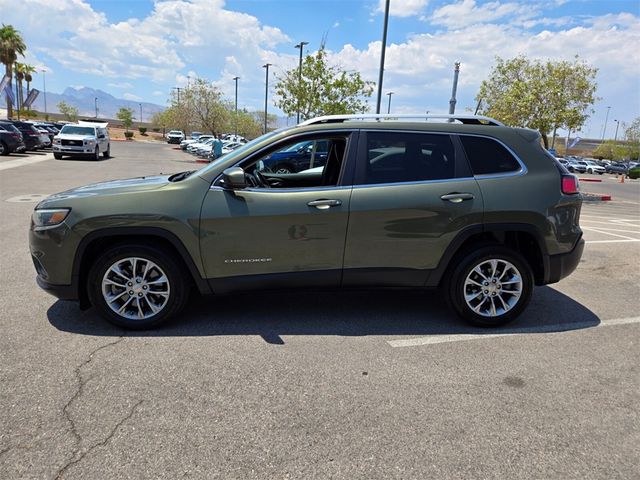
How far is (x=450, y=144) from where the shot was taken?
4152 mm

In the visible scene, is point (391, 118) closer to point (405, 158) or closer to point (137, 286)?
point (405, 158)

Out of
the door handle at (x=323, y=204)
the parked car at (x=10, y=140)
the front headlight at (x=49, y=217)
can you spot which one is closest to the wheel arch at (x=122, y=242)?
the front headlight at (x=49, y=217)

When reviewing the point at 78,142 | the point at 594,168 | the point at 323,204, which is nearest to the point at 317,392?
the point at 323,204

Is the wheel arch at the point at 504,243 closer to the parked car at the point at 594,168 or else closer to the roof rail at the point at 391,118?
the roof rail at the point at 391,118

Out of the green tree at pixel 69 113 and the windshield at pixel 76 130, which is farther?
the green tree at pixel 69 113

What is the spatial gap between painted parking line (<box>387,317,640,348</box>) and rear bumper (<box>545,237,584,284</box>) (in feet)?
1.46

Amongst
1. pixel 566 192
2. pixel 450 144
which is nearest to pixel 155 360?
pixel 450 144

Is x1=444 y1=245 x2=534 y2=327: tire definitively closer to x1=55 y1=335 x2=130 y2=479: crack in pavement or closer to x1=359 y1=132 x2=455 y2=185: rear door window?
x1=359 y1=132 x2=455 y2=185: rear door window

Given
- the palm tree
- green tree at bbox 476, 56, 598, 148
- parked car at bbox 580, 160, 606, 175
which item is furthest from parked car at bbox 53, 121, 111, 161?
parked car at bbox 580, 160, 606, 175

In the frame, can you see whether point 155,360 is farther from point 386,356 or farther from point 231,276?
point 386,356

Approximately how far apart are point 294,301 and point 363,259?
106 cm

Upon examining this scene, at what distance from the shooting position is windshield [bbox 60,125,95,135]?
954 inches

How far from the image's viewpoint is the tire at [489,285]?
4.12 meters

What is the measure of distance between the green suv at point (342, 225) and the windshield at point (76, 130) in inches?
913
